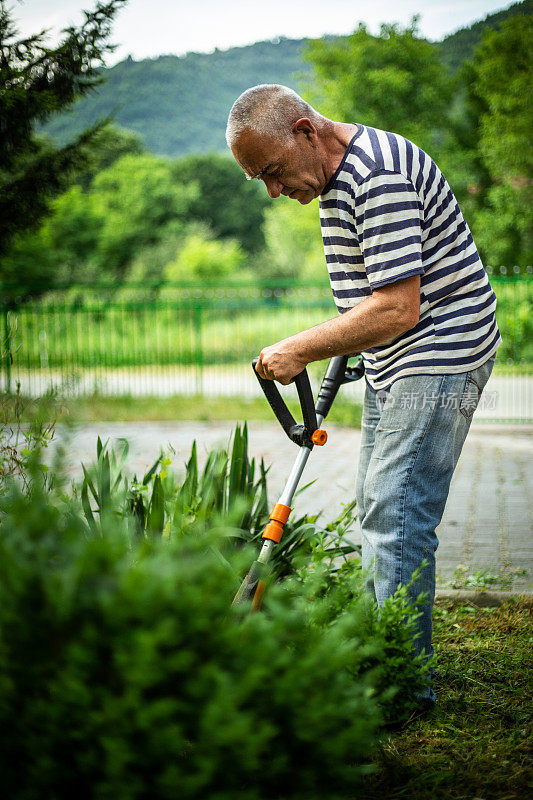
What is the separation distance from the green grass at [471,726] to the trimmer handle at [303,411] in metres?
0.95

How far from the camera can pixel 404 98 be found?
2317 cm

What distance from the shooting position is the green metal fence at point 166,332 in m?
13.0

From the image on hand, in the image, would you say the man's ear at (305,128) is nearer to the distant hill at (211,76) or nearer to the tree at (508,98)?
the tree at (508,98)

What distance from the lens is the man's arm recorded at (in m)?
2.22

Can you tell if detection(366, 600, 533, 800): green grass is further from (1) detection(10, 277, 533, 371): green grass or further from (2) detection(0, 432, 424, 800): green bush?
(1) detection(10, 277, 533, 371): green grass

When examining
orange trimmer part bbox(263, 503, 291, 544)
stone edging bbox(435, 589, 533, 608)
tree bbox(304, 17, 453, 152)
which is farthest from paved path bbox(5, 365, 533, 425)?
tree bbox(304, 17, 453, 152)

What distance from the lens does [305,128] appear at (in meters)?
2.30

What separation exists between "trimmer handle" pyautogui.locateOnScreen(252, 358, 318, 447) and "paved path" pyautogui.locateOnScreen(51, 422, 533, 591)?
49 centimetres

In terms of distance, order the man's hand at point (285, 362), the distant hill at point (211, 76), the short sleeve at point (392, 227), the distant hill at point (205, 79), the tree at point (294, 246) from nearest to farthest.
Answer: the short sleeve at point (392, 227) < the man's hand at point (285, 362) < the distant hill at point (211, 76) < the tree at point (294, 246) < the distant hill at point (205, 79)

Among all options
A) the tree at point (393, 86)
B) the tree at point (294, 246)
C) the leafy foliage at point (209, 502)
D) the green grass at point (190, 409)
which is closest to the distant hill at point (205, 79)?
the tree at point (393, 86)

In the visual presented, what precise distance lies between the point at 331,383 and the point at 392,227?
678mm

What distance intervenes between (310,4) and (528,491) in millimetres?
6851

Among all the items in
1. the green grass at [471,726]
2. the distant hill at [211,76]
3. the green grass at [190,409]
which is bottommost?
the green grass at [471,726]

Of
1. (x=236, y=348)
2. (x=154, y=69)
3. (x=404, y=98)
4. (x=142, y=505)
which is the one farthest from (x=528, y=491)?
(x=154, y=69)
